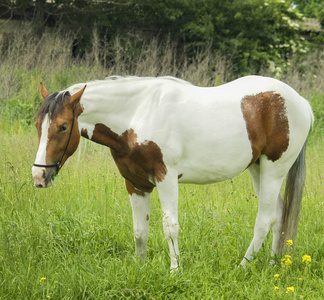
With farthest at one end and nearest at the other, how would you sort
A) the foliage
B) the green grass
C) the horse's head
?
the foliage < the green grass < the horse's head

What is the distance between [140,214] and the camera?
3.73 metres

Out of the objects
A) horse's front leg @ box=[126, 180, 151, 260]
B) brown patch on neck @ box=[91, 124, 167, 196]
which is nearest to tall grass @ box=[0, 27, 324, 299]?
horse's front leg @ box=[126, 180, 151, 260]

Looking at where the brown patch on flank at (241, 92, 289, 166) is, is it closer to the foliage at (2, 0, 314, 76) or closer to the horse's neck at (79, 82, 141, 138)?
the horse's neck at (79, 82, 141, 138)

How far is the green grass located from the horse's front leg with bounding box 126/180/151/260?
0.36 feet

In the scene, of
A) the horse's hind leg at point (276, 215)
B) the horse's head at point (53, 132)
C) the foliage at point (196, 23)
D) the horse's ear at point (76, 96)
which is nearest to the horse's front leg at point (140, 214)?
the horse's head at point (53, 132)

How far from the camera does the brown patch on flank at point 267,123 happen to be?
12.2 ft

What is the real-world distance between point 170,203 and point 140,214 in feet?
1.26

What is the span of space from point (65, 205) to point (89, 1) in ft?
42.6

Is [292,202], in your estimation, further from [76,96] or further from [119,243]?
[76,96]

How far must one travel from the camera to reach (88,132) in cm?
338

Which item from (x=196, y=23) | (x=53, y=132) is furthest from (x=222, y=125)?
(x=196, y=23)

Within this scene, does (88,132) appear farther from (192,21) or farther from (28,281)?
(192,21)

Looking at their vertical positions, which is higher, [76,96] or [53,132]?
[76,96]

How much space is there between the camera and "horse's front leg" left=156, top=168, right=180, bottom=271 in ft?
11.2
